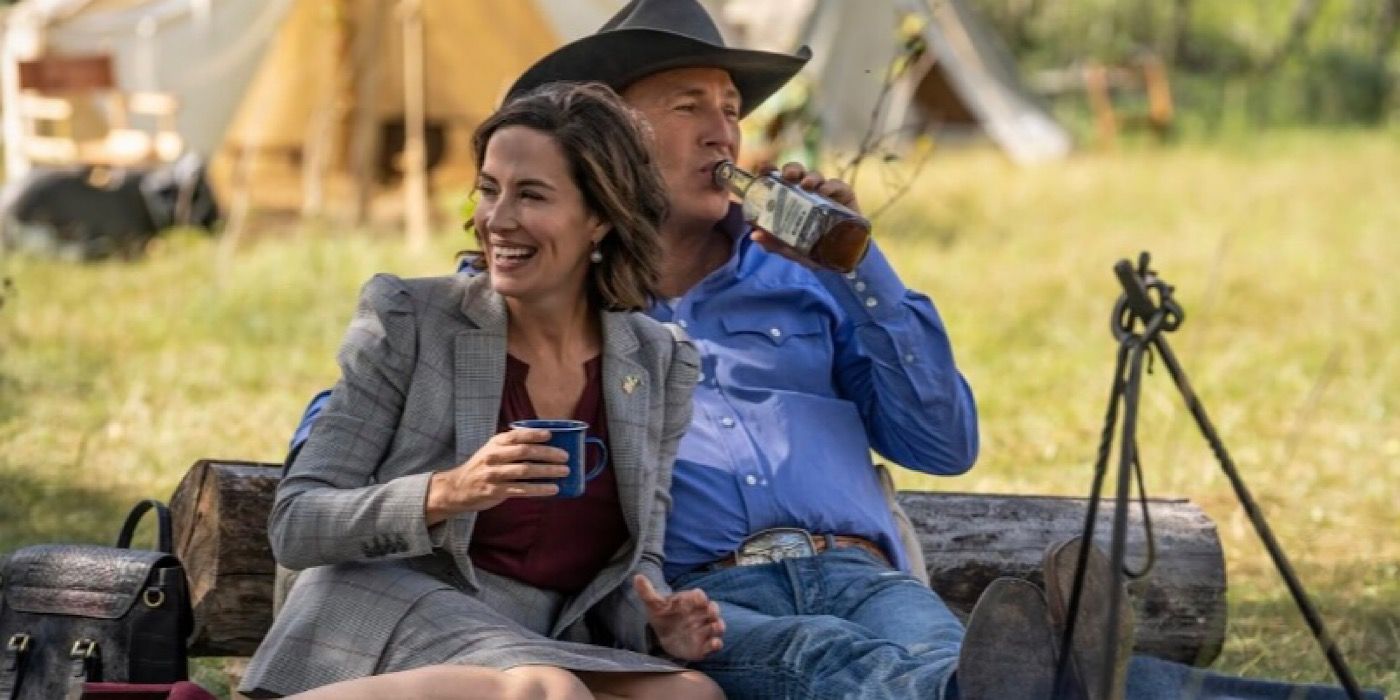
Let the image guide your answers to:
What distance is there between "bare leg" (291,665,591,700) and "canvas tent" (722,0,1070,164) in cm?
1014

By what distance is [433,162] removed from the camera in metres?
15.8

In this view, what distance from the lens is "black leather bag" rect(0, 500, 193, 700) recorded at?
3.38 m

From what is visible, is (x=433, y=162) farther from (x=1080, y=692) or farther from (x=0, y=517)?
(x=1080, y=692)

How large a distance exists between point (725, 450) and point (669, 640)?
542mm

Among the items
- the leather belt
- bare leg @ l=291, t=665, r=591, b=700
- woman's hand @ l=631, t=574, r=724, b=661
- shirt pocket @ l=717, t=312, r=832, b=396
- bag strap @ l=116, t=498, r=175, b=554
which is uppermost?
shirt pocket @ l=717, t=312, r=832, b=396

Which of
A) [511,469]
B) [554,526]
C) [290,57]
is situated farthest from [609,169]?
[290,57]

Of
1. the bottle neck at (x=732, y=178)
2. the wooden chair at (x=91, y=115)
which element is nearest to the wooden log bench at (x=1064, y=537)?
the bottle neck at (x=732, y=178)

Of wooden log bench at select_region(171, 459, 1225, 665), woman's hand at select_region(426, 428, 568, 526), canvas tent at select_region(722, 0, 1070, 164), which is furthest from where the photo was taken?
canvas tent at select_region(722, 0, 1070, 164)

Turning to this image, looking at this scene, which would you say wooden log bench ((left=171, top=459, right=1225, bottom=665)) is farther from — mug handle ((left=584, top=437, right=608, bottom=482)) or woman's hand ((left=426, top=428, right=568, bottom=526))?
woman's hand ((left=426, top=428, right=568, bottom=526))

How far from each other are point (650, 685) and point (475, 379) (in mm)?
533

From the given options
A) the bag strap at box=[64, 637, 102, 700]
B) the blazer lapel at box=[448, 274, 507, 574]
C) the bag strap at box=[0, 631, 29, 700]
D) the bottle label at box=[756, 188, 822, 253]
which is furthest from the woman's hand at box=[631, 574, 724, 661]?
the bag strap at box=[0, 631, 29, 700]

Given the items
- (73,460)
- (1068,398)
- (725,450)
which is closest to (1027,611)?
(725,450)

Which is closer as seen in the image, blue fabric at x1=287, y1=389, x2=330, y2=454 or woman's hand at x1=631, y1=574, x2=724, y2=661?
woman's hand at x1=631, y1=574, x2=724, y2=661

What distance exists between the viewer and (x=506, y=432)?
10.0 ft
